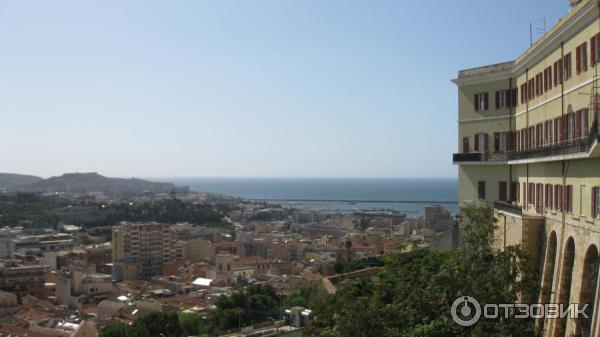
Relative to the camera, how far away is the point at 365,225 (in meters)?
105

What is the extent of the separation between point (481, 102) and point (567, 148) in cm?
681

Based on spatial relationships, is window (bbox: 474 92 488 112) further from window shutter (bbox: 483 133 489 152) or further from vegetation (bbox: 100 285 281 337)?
vegetation (bbox: 100 285 281 337)

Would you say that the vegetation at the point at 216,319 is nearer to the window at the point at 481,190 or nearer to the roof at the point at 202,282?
the roof at the point at 202,282

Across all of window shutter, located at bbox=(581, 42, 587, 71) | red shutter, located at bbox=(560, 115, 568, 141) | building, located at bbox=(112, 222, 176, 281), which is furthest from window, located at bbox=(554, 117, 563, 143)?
building, located at bbox=(112, 222, 176, 281)

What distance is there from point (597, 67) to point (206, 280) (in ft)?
145

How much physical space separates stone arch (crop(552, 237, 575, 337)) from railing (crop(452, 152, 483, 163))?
247 inches

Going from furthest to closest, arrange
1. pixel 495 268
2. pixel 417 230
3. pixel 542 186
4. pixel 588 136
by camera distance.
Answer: pixel 417 230 → pixel 542 186 → pixel 495 268 → pixel 588 136

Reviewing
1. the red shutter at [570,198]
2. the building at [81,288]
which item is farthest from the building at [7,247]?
the red shutter at [570,198]

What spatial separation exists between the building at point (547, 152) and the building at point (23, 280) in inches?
1773

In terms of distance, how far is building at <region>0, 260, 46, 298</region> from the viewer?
2023 inches

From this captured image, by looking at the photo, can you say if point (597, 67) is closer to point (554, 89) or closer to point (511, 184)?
point (554, 89)

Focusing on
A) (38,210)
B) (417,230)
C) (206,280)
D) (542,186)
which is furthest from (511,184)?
(38,210)

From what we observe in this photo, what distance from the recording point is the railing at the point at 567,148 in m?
9.18

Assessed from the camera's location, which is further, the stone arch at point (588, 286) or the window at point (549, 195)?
the window at point (549, 195)
